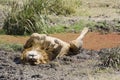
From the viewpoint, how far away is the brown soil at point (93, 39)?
12.0 m

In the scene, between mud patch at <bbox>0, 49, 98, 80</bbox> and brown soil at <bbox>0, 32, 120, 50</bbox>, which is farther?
brown soil at <bbox>0, 32, 120, 50</bbox>

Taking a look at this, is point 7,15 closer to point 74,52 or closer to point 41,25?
point 41,25

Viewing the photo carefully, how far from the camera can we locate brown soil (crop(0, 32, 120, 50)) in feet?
39.4

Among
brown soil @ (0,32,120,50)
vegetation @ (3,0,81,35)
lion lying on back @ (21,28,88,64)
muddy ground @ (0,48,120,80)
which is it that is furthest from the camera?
vegetation @ (3,0,81,35)

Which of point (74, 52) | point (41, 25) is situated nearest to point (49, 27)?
point (41, 25)

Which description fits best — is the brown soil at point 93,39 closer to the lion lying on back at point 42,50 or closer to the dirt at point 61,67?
the dirt at point 61,67

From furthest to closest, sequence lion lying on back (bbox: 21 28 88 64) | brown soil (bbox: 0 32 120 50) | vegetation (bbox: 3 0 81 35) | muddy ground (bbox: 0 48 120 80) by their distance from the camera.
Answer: vegetation (bbox: 3 0 81 35)
brown soil (bbox: 0 32 120 50)
lion lying on back (bbox: 21 28 88 64)
muddy ground (bbox: 0 48 120 80)

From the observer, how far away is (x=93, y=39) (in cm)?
1275

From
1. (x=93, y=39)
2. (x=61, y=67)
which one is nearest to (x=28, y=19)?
(x=93, y=39)

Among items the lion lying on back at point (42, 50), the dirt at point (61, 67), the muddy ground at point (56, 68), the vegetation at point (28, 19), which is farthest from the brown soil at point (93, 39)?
the lion lying on back at point (42, 50)

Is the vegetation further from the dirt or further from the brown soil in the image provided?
the dirt

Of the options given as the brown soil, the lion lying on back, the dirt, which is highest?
the lion lying on back

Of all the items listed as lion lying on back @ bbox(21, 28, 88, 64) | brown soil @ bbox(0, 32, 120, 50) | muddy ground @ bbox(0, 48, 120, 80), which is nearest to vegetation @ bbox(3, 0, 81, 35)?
brown soil @ bbox(0, 32, 120, 50)

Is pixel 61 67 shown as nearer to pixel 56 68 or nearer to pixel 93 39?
pixel 56 68
